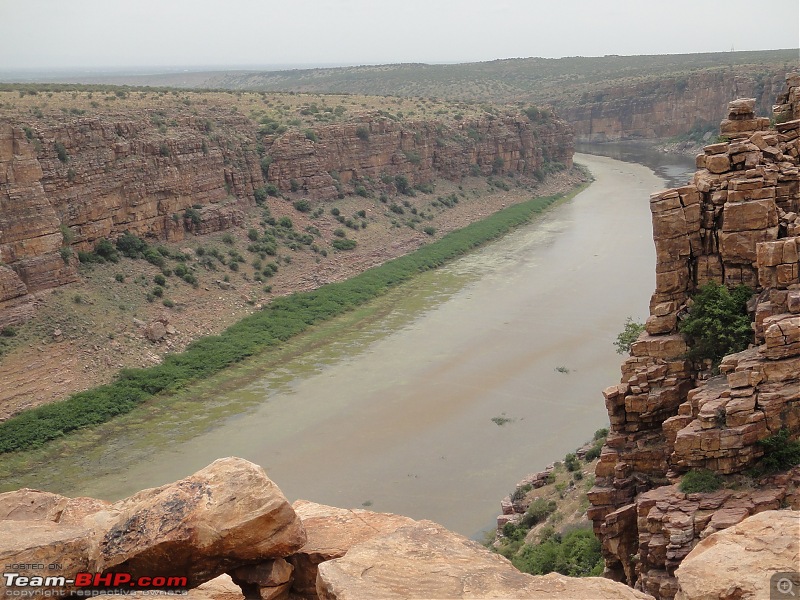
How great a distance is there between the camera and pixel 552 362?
37.3m

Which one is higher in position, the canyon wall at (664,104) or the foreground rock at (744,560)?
the canyon wall at (664,104)

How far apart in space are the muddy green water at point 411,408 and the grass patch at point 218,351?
2.64ft

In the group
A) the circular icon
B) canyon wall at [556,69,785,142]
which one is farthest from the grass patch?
canyon wall at [556,69,785,142]

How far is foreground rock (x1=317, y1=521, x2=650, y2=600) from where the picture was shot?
987cm

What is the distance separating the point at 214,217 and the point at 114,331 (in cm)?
1300

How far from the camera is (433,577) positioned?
1026 centimetres

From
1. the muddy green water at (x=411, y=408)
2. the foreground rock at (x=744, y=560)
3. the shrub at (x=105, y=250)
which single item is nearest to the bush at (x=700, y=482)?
the foreground rock at (x=744, y=560)


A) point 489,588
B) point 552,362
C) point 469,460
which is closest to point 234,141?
point 552,362

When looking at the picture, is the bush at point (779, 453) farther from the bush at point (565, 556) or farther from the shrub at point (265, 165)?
the shrub at point (265, 165)

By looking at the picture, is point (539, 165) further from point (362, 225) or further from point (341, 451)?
point (341, 451)

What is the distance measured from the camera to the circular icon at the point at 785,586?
8922 millimetres

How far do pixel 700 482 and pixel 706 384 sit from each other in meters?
2.11

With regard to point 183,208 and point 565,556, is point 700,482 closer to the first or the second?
point 565,556

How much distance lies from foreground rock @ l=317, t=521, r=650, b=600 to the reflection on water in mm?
72115
